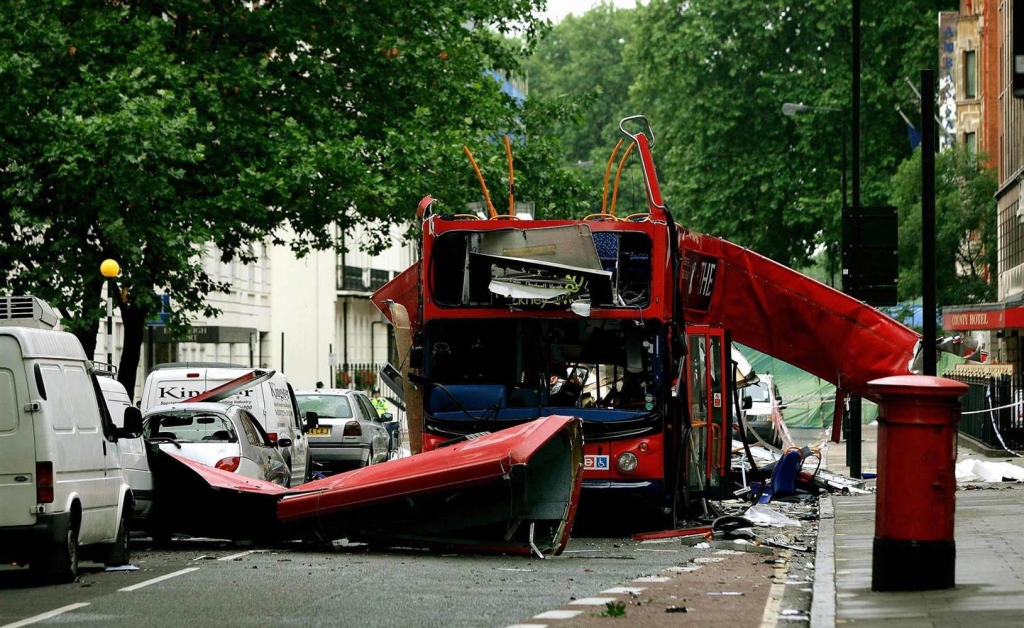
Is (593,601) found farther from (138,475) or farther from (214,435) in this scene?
(214,435)

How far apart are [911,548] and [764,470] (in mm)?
13790

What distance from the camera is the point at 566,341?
1786cm

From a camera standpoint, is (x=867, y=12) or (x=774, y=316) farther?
(x=867, y=12)

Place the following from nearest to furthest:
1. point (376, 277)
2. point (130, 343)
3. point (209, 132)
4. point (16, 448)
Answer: point (16, 448), point (209, 132), point (130, 343), point (376, 277)

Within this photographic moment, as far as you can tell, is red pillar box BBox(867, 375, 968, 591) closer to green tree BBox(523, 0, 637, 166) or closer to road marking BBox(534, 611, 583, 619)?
road marking BBox(534, 611, 583, 619)

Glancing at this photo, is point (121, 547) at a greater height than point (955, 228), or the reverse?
point (955, 228)

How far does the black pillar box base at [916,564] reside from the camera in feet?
38.0

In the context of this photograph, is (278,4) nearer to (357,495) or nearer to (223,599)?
(357,495)

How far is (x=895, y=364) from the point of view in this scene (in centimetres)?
1992

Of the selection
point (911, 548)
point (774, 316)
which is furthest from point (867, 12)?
point (911, 548)

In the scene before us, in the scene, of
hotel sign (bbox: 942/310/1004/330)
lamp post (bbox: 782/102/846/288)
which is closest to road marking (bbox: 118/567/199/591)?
hotel sign (bbox: 942/310/1004/330)

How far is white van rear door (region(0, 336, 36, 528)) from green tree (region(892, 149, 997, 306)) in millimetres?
37088

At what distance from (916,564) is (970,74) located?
53.9 m

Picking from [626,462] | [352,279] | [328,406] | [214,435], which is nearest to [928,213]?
[626,462]
